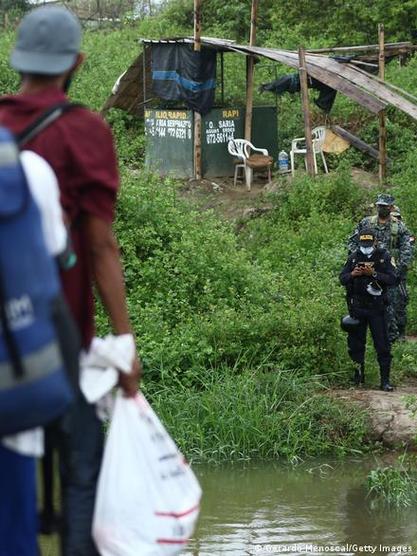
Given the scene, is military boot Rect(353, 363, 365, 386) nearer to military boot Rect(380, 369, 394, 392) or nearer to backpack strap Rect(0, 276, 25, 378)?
military boot Rect(380, 369, 394, 392)

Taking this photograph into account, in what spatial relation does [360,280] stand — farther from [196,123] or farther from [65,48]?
[196,123]

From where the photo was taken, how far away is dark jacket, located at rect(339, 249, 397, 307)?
9852 millimetres

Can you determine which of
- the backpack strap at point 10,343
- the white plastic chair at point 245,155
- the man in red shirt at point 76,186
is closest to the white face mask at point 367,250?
the man in red shirt at point 76,186

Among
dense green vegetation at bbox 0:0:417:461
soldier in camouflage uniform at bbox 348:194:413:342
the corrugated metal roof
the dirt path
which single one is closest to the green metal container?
the corrugated metal roof

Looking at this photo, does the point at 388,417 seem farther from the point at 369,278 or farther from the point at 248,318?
the point at 248,318

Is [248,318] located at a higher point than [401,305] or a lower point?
higher

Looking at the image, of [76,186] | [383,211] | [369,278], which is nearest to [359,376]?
[369,278]

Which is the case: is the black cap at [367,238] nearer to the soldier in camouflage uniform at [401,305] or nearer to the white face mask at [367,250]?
the white face mask at [367,250]

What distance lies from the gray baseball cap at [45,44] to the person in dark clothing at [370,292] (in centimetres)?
675

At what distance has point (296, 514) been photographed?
7266 millimetres

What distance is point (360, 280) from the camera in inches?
391

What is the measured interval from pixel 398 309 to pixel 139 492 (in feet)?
27.7

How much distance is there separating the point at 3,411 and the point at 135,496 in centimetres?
77

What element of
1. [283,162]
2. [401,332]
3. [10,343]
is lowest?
[401,332]
